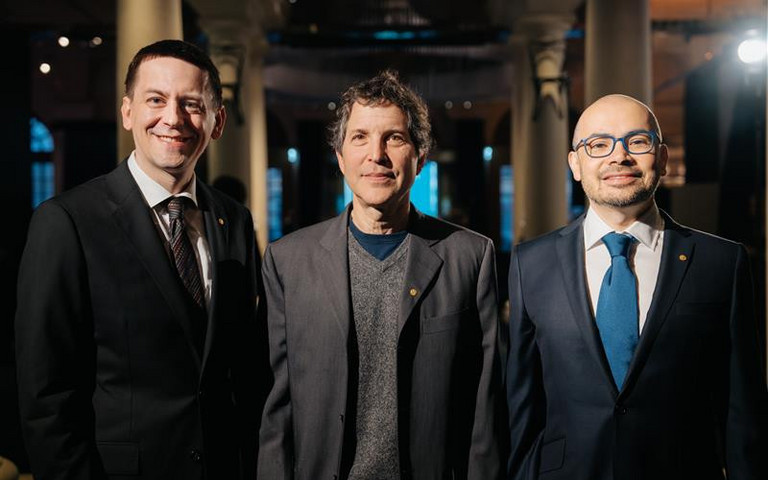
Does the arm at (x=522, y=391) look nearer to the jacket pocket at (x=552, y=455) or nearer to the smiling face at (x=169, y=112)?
the jacket pocket at (x=552, y=455)

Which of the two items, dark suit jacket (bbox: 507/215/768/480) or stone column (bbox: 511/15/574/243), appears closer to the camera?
dark suit jacket (bbox: 507/215/768/480)

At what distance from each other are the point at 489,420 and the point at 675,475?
56 centimetres

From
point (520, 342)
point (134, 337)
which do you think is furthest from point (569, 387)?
point (134, 337)

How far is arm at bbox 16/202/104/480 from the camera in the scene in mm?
2195

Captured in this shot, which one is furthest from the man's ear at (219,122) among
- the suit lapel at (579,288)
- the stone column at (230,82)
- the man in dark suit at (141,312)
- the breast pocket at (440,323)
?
the stone column at (230,82)

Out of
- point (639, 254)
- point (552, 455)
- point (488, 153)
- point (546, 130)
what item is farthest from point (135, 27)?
point (488, 153)

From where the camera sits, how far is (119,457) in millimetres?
2295

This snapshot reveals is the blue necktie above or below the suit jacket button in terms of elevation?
above

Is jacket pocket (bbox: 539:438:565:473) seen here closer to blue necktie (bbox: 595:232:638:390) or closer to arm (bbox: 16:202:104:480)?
blue necktie (bbox: 595:232:638:390)

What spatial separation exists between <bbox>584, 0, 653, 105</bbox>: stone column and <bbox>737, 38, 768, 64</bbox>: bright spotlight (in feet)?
3.99

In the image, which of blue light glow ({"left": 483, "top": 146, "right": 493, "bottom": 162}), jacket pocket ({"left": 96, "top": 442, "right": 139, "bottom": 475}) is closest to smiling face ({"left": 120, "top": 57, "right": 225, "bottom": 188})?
jacket pocket ({"left": 96, "top": 442, "right": 139, "bottom": 475})

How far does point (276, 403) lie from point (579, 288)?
3.36 ft

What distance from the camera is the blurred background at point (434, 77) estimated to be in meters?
8.12

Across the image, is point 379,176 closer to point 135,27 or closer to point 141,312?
point 141,312
